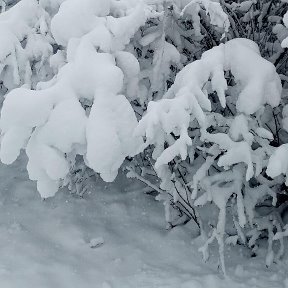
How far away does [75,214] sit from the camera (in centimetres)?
361

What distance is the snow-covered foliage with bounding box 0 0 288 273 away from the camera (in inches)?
87.8

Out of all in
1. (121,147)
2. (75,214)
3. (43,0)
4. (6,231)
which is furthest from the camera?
(75,214)

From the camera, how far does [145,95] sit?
2795mm

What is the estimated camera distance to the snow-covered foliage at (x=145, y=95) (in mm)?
2230

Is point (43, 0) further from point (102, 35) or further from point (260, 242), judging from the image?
point (260, 242)

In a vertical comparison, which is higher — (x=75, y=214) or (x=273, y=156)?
(x=273, y=156)

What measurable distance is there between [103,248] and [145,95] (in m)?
1.07

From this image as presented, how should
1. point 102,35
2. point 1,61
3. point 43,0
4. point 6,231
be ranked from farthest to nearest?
1. point 6,231
2. point 43,0
3. point 1,61
4. point 102,35

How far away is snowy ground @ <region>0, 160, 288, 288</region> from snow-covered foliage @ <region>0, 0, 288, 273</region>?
0.58 ft

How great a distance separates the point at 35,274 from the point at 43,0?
1.59m

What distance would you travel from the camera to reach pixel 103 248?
3.27 metres

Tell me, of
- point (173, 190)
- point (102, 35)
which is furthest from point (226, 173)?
point (102, 35)

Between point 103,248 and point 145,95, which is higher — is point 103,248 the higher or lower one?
the lower one

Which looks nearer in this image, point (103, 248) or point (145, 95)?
point (145, 95)
